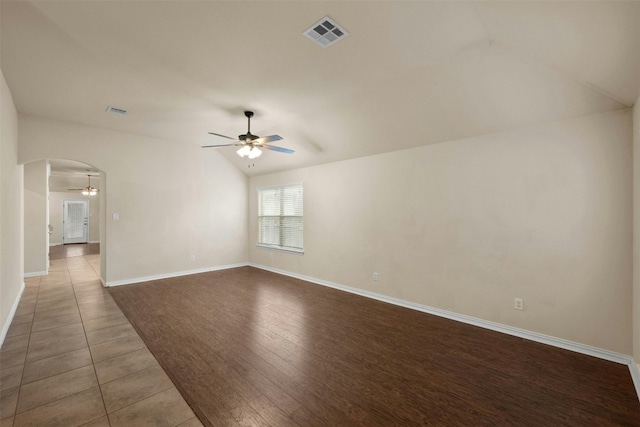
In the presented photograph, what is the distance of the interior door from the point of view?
11742 millimetres

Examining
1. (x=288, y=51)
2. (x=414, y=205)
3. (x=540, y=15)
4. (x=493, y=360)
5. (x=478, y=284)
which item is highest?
(x=288, y=51)

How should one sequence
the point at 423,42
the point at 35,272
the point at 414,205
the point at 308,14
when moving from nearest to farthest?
the point at 308,14
the point at 423,42
the point at 414,205
the point at 35,272

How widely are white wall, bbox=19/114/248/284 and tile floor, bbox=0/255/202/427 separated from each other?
1.56 metres

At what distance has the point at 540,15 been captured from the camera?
1916 millimetres

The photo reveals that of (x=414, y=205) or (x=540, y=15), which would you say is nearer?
(x=540, y=15)

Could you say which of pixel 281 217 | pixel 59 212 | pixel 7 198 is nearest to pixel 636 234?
pixel 281 217

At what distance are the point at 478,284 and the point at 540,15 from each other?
9.18ft

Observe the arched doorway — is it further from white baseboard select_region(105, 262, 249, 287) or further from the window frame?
the window frame

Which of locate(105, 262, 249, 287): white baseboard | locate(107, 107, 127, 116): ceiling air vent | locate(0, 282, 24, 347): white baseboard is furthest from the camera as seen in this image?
locate(105, 262, 249, 287): white baseboard

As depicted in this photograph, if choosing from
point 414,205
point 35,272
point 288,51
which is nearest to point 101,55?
point 288,51

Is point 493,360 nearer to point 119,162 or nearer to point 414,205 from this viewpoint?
point 414,205

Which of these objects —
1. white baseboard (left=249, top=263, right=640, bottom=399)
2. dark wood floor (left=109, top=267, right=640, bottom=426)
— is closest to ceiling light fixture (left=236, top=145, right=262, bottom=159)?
dark wood floor (left=109, top=267, right=640, bottom=426)

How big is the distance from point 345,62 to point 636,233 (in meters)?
3.11

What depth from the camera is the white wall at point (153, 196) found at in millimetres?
4684
